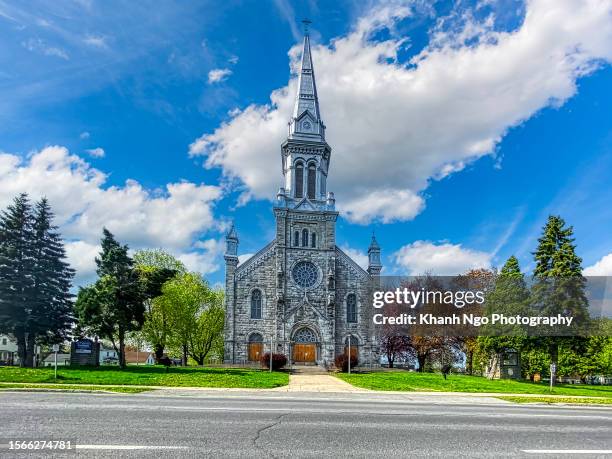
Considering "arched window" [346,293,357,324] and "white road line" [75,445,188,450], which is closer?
"white road line" [75,445,188,450]

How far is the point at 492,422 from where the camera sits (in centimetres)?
1012

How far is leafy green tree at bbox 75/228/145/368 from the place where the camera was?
109 feet

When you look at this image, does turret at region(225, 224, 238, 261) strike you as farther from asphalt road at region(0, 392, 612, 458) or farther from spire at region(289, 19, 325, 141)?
asphalt road at region(0, 392, 612, 458)

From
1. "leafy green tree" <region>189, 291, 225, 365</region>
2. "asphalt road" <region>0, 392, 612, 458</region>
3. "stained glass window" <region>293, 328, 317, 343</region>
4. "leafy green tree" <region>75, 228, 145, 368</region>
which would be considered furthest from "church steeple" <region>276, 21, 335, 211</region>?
"asphalt road" <region>0, 392, 612, 458</region>

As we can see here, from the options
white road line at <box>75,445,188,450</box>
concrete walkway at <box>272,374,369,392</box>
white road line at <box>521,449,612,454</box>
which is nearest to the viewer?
white road line at <box>75,445,188,450</box>

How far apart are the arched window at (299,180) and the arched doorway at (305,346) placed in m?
15.0

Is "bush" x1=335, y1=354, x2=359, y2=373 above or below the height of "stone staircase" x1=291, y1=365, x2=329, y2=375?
above

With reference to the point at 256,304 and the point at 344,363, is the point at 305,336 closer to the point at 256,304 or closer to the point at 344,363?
the point at 256,304

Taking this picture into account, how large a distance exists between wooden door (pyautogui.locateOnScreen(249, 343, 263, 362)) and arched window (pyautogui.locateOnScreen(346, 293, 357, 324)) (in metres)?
9.44

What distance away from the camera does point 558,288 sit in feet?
107

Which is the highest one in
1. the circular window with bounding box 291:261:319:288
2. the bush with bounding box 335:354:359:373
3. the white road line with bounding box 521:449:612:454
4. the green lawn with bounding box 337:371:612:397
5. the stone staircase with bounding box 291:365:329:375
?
the circular window with bounding box 291:261:319:288

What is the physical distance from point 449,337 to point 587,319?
14.8m

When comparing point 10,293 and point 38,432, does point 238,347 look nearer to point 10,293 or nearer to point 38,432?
point 10,293

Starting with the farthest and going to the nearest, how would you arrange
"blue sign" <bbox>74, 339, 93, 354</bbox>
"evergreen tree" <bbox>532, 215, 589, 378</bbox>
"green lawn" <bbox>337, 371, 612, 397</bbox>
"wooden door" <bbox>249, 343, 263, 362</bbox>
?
"wooden door" <bbox>249, 343, 263, 362</bbox>
"blue sign" <bbox>74, 339, 93, 354</bbox>
"evergreen tree" <bbox>532, 215, 589, 378</bbox>
"green lawn" <bbox>337, 371, 612, 397</bbox>
